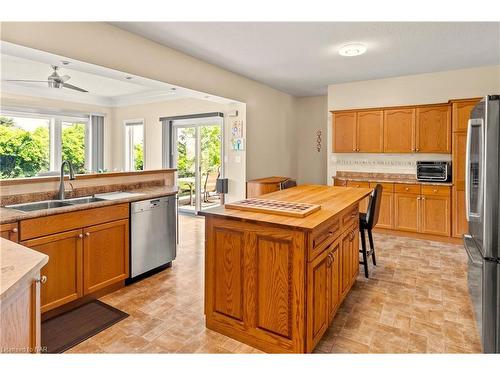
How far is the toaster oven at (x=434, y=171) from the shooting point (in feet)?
15.2

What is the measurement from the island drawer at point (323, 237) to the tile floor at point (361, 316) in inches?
27.8

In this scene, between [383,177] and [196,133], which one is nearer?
[383,177]

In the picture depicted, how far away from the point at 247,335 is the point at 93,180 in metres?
2.24

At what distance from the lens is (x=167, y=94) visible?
659cm

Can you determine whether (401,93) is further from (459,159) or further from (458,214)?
(458,214)

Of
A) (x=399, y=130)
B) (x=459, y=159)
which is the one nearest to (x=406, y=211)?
(x=459, y=159)

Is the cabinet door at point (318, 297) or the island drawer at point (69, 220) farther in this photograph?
the island drawer at point (69, 220)

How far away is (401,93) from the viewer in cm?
517

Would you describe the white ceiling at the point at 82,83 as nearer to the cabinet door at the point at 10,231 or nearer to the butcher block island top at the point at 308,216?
the cabinet door at the point at 10,231

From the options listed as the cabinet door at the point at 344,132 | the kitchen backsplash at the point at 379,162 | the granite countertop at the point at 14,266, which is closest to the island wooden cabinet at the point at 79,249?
the granite countertop at the point at 14,266

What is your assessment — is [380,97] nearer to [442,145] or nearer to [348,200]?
[442,145]

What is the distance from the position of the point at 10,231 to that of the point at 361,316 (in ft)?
8.77

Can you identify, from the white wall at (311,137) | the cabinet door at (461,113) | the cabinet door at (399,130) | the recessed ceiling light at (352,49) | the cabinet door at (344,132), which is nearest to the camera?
the recessed ceiling light at (352,49)

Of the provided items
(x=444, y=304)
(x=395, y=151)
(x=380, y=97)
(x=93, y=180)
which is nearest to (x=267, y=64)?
(x=380, y=97)
